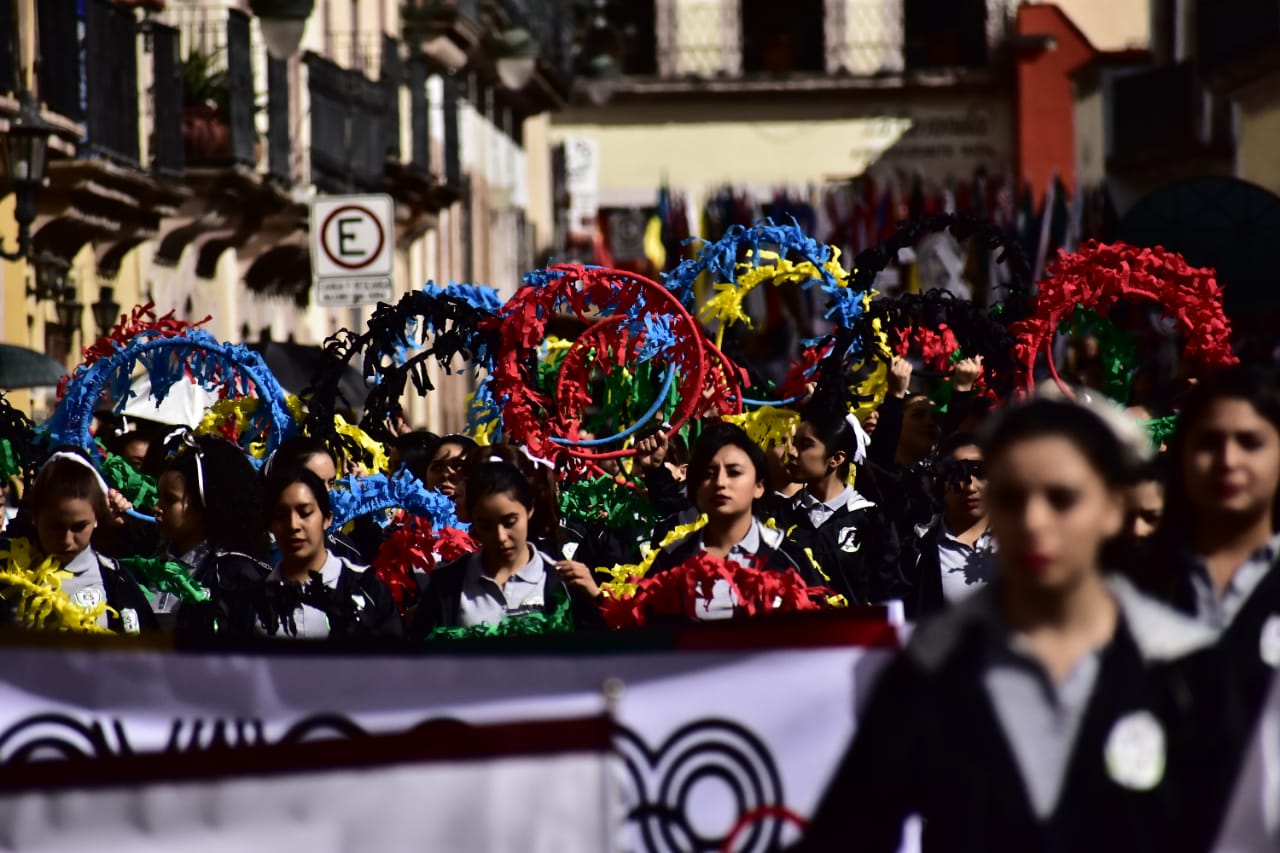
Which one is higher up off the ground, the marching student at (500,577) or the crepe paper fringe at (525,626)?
the marching student at (500,577)

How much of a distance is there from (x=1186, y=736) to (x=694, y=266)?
8695 mm

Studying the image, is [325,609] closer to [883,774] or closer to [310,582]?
[310,582]

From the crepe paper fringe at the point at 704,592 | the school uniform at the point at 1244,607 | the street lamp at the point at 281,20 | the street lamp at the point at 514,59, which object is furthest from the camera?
the street lamp at the point at 514,59

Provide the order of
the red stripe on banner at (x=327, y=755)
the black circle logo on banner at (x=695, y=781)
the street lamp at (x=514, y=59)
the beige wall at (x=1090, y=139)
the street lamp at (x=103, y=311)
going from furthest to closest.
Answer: the beige wall at (x=1090, y=139)
the street lamp at (x=514, y=59)
the street lamp at (x=103, y=311)
the black circle logo on banner at (x=695, y=781)
the red stripe on banner at (x=327, y=755)

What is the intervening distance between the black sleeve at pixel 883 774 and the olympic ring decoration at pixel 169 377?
8.32 metres

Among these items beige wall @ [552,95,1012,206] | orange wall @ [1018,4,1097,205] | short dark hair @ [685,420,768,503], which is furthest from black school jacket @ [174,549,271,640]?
beige wall @ [552,95,1012,206]

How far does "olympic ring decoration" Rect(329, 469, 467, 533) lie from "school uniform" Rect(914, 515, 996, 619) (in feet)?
8.10

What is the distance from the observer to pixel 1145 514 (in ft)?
26.6

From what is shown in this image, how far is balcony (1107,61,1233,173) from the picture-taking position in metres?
39.2

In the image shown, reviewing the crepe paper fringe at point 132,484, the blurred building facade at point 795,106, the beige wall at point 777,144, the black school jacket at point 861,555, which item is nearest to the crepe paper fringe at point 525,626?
the black school jacket at point 861,555

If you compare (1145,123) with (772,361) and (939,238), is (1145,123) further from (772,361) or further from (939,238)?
(939,238)

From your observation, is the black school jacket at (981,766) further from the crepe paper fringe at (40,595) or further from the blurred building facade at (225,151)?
the blurred building facade at (225,151)

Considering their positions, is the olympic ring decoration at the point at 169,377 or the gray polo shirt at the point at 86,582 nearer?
the gray polo shirt at the point at 86,582

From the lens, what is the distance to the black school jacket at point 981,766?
4.25m
